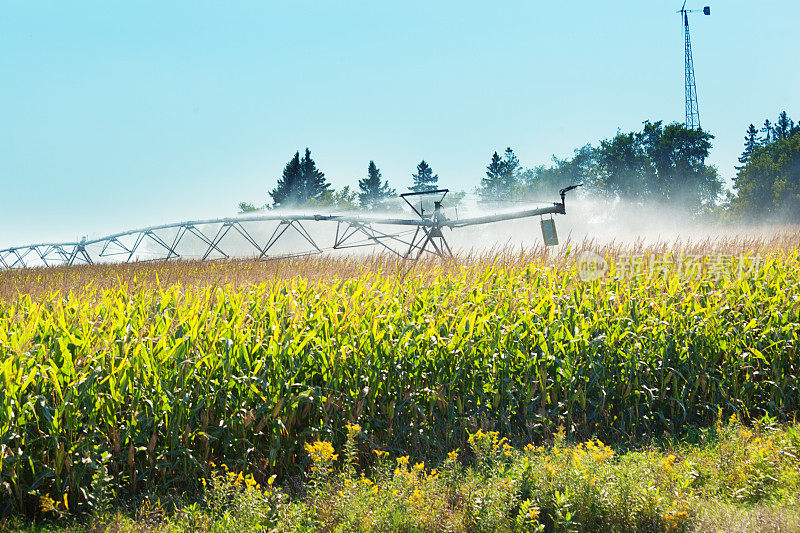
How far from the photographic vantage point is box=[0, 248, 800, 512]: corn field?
443cm

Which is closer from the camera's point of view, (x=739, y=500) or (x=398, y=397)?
(x=739, y=500)

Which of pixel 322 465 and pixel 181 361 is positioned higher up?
pixel 181 361

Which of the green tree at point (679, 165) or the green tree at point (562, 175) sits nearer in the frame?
the green tree at point (679, 165)

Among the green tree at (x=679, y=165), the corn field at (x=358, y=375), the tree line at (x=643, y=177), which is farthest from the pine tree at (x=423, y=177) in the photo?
the corn field at (x=358, y=375)

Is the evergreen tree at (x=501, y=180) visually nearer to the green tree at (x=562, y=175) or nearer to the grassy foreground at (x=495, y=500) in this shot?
the green tree at (x=562, y=175)

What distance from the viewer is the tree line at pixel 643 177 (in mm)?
58094

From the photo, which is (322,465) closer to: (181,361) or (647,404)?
(181,361)

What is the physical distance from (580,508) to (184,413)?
3.00 meters

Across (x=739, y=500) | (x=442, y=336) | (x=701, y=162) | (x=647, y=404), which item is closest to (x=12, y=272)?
(x=442, y=336)

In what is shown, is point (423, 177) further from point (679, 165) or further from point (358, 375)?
point (358, 375)

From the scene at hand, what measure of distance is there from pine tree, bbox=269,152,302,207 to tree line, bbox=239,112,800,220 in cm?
14

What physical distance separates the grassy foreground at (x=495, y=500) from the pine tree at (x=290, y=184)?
78334 mm

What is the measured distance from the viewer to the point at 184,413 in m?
4.68

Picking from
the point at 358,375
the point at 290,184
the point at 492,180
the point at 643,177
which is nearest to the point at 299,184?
the point at 290,184
